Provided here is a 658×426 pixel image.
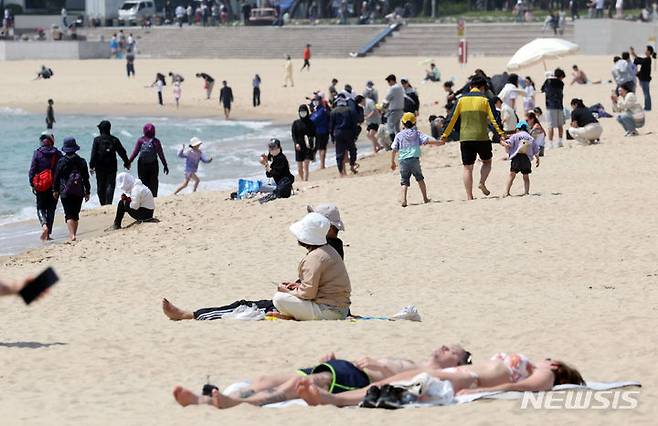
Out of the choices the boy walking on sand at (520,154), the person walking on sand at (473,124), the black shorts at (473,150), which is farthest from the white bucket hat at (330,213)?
the boy walking on sand at (520,154)

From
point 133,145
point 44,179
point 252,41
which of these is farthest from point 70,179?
point 252,41

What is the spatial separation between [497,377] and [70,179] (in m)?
9.74

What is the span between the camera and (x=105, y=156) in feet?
62.9

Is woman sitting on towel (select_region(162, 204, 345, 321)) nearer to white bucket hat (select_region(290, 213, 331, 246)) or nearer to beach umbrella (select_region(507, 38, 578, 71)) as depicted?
white bucket hat (select_region(290, 213, 331, 246))

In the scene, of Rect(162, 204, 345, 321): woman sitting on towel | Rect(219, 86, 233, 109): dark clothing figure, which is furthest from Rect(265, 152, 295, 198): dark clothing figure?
Rect(219, 86, 233, 109): dark clothing figure

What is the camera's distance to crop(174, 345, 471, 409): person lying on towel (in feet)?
27.1

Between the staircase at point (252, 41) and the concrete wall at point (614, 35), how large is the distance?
457 inches

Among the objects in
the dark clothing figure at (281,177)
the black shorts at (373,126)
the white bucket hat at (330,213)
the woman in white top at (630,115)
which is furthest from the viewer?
the black shorts at (373,126)

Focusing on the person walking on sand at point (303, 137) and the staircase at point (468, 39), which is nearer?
the person walking on sand at point (303, 137)

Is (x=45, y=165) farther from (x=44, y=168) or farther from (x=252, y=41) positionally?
(x=252, y=41)

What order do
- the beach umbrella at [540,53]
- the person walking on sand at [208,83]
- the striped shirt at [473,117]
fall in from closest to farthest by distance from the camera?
the striped shirt at [473,117] < the beach umbrella at [540,53] < the person walking on sand at [208,83]

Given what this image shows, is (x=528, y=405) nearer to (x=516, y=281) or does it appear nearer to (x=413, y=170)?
(x=516, y=281)

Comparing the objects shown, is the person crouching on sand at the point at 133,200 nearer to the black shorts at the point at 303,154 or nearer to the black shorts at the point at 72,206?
the black shorts at the point at 72,206

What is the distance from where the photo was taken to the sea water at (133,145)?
2470 cm
